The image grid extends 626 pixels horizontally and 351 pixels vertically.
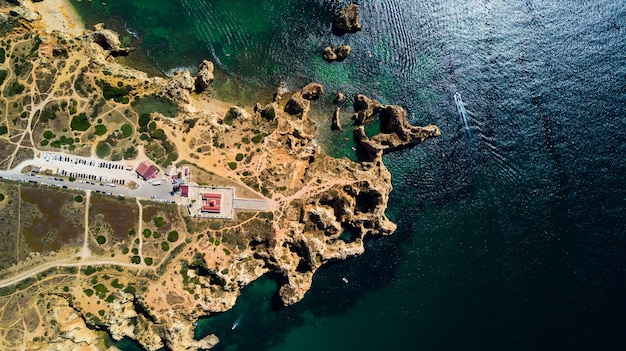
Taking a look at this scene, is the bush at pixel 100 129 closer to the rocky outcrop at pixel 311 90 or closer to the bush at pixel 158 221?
the bush at pixel 158 221

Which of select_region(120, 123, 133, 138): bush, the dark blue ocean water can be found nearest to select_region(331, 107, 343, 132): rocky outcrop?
the dark blue ocean water

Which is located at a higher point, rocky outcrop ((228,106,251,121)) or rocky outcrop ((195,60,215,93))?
rocky outcrop ((195,60,215,93))

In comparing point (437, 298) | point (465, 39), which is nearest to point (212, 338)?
point (437, 298)

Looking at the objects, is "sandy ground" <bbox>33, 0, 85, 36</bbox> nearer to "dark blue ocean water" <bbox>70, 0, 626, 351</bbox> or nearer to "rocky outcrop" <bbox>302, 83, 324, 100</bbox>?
"dark blue ocean water" <bbox>70, 0, 626, 351</bbox>

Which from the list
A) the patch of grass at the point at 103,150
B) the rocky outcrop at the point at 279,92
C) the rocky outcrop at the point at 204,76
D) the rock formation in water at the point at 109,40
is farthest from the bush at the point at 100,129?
the rocky outcrop at the point at 279,92

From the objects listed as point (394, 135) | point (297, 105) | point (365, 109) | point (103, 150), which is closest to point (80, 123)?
point (103, 150)

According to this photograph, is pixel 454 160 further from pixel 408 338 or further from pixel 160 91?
pixel 160 91
